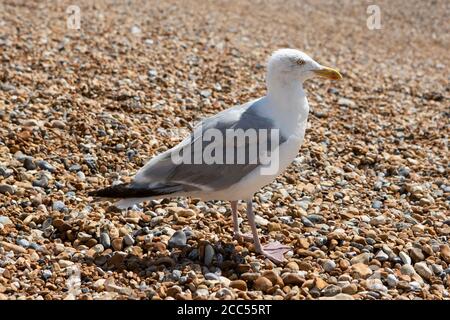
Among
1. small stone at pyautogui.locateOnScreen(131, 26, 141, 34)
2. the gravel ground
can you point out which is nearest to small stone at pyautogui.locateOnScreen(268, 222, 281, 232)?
the gravel ground

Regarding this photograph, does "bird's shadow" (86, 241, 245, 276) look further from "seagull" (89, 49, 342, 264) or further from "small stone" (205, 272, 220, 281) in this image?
"seagull" (89, 49, 342, 264)

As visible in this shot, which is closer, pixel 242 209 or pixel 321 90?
pixel 242 209

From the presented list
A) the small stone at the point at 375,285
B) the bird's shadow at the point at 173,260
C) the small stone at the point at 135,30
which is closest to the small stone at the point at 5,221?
the bird's shadow at the point at 173,260

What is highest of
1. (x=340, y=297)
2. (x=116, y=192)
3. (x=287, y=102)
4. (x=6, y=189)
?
(x=287, y=102)

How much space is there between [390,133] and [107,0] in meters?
8.10

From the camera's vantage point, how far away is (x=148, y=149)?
22.6 feet

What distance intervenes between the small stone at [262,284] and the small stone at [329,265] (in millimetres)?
558

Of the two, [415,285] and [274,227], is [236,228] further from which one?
[415,285]

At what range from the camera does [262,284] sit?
14.9 feet

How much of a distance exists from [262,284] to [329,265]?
0.65 m

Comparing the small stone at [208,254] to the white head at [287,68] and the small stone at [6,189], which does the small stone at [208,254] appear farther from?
the small stone at [6,189]

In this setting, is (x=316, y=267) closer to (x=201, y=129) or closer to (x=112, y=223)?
(x=201, y=129)

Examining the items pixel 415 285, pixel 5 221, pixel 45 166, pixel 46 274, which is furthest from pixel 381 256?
pixel 45 166
